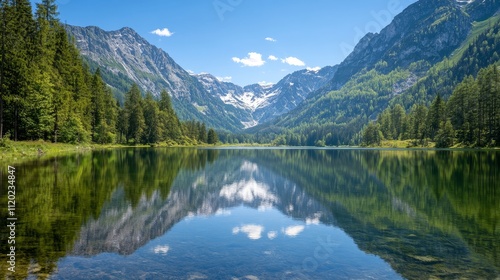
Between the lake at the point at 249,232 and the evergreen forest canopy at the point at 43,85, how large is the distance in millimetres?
41813

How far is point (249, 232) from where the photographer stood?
17.3 meters

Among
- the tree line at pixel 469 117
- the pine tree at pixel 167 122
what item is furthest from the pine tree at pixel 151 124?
the tree line at pixel 469 117

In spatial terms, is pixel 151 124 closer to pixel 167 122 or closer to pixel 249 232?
pixel 167 122

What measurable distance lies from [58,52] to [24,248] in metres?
92.9

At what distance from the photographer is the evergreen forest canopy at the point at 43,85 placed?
6184 centimetres

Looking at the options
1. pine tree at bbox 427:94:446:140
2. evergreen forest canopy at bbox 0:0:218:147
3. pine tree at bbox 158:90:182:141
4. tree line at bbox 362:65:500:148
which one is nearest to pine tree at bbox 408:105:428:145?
tree line at bbox 362:65:500:148

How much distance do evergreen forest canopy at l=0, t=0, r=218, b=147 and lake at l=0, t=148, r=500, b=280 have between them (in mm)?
41813

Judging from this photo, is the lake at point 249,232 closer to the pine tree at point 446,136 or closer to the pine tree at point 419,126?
the pine tree at point 446,136

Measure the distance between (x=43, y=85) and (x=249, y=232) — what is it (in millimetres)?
67094

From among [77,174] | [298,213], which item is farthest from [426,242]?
[77,174]

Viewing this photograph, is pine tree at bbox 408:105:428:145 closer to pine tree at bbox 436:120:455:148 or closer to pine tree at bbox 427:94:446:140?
pine tree at bbox 427:94:446:140

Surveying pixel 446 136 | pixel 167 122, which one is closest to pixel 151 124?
pixel 167 122

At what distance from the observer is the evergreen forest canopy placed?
6184 centimetres

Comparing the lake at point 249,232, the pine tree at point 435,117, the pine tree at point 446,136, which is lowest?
the lake at point 249,232
